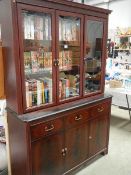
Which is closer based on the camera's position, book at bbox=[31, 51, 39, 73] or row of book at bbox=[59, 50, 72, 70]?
book at bbox=[31, 51, 39, 73]

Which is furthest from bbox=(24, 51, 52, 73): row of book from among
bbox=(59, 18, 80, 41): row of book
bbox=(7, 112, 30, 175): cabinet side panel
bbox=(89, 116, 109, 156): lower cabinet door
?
bbox=(89, 116, 109, 156): lower cabinet door

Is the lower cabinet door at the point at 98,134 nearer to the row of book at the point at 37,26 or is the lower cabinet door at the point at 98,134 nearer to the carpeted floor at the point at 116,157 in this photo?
the carpeted floor at the point at 116,157

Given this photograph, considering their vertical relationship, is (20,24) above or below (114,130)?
above

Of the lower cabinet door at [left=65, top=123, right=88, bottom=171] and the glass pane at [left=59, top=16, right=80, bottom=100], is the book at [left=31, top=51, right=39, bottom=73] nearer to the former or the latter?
the glass pane at [left=59, top=16, right=80, bottom=100]

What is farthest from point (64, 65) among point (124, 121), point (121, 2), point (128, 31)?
point (121, 2)

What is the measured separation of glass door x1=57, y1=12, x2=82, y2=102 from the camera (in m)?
1.95

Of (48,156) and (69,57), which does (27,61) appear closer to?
(69,57)

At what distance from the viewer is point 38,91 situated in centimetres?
188

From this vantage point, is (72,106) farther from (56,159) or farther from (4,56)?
(4,56)

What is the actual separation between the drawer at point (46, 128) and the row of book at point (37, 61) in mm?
528

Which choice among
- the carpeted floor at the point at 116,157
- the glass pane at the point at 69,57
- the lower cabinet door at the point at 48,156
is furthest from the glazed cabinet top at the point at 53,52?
the carpeted floor at the point at 116,157

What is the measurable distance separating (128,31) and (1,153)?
4019 mm

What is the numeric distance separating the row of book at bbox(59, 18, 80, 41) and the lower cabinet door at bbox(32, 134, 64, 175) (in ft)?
3.42

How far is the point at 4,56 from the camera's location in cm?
175
